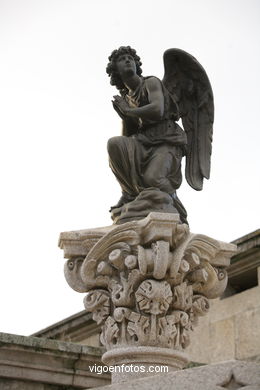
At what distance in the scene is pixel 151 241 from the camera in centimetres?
602

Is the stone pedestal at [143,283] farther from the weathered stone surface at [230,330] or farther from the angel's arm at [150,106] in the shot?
the weathered stone surface at [230,330]

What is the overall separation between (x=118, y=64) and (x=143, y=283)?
204 centimetres

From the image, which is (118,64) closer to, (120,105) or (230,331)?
(120,105)

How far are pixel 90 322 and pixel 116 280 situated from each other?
9501mm

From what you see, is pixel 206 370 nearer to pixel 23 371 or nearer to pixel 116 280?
pixel 116 280

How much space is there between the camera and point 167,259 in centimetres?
595

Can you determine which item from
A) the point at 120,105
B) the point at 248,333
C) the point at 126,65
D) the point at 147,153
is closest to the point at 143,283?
the point at 147,153

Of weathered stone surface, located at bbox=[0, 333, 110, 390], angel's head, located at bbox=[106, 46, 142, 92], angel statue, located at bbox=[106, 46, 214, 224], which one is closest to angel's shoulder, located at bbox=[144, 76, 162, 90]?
angel statue, located at bbox=[106, 46, 214, 224]

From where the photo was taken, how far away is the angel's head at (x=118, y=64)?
271 inches

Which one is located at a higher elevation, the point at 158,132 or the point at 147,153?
the point at 158,132

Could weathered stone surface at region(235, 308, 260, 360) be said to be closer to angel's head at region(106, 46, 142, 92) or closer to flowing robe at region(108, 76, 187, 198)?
flowing robe at region(108, 76, 187, 198)

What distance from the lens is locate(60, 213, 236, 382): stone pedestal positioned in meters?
5.95

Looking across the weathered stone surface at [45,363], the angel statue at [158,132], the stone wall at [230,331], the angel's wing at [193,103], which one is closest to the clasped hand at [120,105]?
the angel statue at [158,132]

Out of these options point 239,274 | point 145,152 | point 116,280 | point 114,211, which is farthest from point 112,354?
point 239,274
